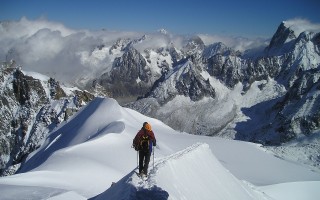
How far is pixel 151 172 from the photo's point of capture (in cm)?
2347

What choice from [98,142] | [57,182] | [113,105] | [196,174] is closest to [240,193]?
[196,174]

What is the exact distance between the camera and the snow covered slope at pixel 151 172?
2356cm

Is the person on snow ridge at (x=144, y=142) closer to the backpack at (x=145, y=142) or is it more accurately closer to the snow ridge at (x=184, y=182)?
the backpack at (x=145, y=142)

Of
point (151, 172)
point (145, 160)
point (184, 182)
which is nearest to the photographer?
point (145, 160)

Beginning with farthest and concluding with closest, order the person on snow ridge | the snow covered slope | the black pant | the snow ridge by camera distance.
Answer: the snow covered slope → the person on snow ridge → the black pant → the snow ridge

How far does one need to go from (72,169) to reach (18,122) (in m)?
170

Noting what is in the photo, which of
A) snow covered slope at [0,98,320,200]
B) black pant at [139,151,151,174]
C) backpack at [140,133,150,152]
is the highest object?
backpack at [140,133,150,152]

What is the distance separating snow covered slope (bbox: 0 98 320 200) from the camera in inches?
928

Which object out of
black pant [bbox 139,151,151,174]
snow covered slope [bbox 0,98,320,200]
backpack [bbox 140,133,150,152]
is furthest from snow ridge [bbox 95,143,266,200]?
backpack [bbox 140,133,150,152]

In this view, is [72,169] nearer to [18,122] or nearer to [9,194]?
[9,194]

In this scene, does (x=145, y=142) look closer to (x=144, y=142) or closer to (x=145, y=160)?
(x=144, y=142)

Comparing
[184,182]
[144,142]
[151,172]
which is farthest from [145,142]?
[184,182]

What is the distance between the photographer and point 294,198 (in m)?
45.1

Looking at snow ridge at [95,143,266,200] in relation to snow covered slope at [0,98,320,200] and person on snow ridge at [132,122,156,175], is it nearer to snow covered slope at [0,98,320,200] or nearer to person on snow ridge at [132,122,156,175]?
snow covered slope at [0,98,320,200]
